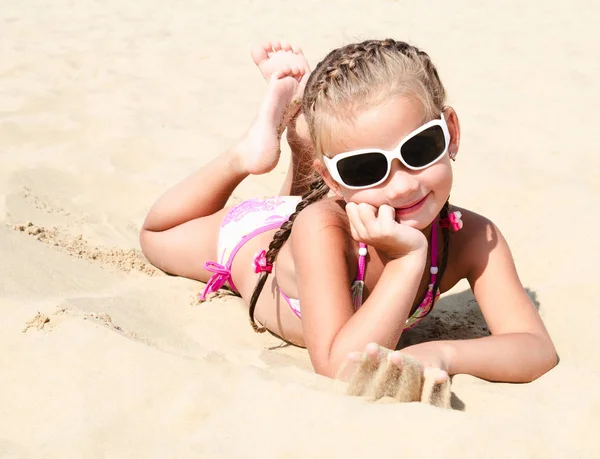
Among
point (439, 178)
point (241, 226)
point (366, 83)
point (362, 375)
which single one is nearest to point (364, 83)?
point (366, 83)

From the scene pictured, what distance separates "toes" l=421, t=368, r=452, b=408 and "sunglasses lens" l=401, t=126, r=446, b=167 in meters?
0.66

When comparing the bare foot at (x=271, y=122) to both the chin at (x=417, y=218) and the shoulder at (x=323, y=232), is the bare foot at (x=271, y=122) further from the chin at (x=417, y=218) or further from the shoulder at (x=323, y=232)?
the chin at (x=417, y=218)

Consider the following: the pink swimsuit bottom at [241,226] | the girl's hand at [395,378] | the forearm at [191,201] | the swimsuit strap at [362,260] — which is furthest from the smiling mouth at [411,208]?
the forearm at [191,201]

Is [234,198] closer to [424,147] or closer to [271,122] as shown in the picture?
[271,122]

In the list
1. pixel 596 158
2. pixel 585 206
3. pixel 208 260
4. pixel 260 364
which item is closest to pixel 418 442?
pixel 260 364

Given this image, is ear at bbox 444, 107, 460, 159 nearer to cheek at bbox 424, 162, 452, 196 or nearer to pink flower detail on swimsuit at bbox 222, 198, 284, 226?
cheek at bbox 424, 162, 452, 196

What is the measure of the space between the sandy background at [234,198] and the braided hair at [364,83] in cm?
81

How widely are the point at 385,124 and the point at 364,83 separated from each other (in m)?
0.14

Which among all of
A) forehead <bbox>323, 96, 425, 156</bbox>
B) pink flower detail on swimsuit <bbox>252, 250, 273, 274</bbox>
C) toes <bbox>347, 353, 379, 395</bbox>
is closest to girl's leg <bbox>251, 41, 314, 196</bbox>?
pink flower detail on swimsuit <bbox>252, 250, 273, 274</bbox>

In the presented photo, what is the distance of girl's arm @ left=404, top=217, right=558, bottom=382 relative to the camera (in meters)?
2.35

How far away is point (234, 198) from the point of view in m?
4.46

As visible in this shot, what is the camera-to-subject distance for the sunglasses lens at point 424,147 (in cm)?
234

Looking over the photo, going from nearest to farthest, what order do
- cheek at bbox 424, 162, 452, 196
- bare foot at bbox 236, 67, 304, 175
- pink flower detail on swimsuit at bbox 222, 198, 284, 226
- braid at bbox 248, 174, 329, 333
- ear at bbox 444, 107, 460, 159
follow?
cheek at bbox 424, 162, 452, 196 < ear at bbox 444, 107, 460, 159 < braid at bbox 248, 174, 329, 333 < bare foot at bbox 236, 67, 304, 175 < pink flower detail on swimsuit at bbox 222, 198, 284, 226

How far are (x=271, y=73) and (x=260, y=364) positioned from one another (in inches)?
51.4
